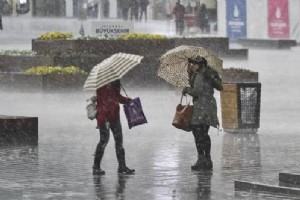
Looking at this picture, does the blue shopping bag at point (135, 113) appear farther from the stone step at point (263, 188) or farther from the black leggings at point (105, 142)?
the stone step at point (263, 188)

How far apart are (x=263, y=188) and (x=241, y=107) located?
7.23 meters

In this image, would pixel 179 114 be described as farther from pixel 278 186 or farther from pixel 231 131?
pixel 231 131

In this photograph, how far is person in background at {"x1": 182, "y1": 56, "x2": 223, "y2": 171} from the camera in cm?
1502

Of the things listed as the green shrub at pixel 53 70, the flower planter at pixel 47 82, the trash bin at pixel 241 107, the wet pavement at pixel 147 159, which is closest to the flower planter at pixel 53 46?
the green shrub at pixel 53 70

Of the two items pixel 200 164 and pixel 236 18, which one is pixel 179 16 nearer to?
pixel 236 18

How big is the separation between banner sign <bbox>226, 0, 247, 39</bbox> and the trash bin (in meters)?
36.1

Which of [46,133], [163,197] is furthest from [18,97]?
[163,197]

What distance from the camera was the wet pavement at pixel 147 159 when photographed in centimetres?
1323

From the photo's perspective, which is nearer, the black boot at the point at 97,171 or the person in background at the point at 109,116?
the person in background at the point at 109,116

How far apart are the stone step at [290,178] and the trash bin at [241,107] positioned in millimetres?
6403

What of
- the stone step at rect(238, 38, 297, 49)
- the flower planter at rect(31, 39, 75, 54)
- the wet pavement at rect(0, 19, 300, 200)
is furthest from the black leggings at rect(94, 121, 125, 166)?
the stone step at rect(238, 38, 297, 49)

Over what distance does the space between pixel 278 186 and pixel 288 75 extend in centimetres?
2403

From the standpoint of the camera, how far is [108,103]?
1463cm

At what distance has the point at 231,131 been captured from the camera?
20078 millimetres
